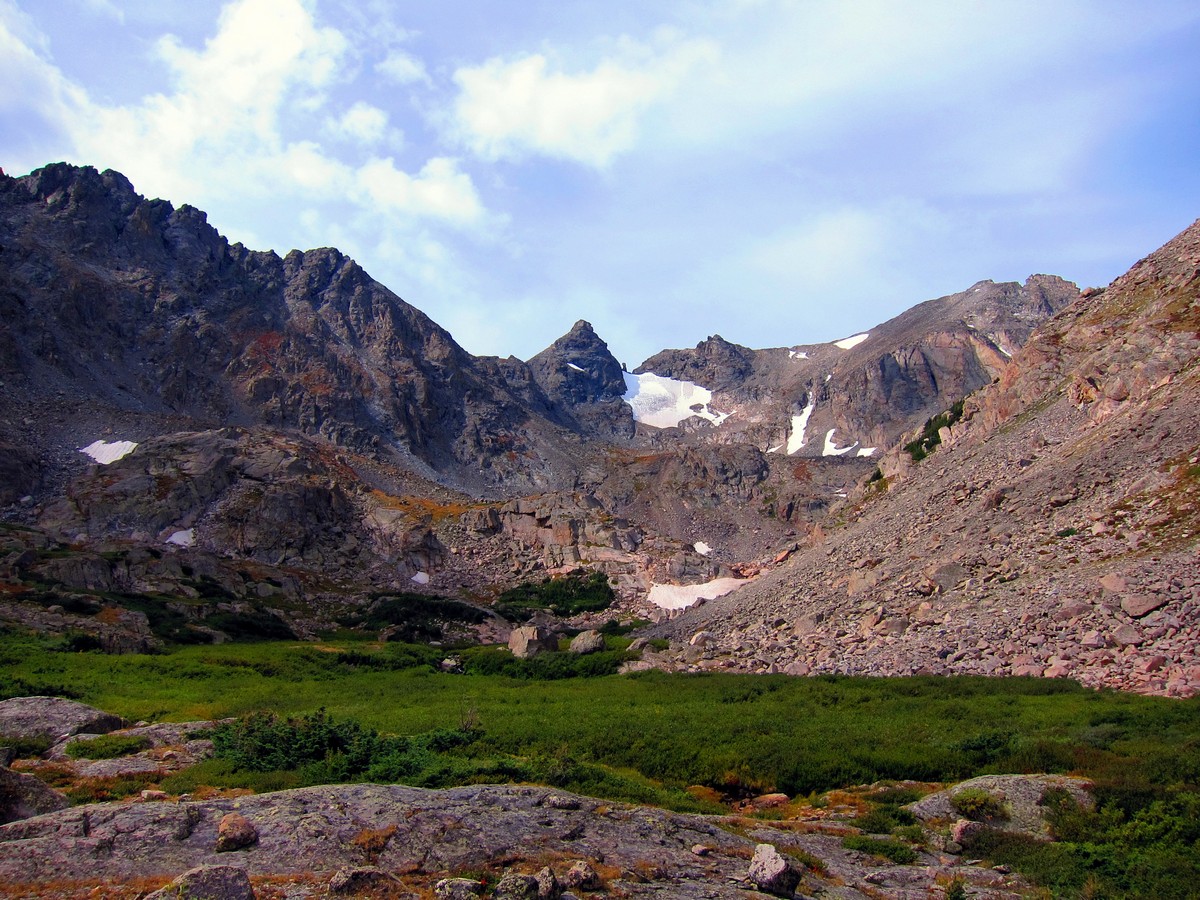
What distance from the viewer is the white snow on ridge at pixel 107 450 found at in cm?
9812

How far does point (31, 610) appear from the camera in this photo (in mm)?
46594

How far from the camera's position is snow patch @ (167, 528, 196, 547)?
84938 millimetres

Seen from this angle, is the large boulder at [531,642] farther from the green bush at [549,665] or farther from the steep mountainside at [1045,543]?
the steep mountainside at [1045,543]

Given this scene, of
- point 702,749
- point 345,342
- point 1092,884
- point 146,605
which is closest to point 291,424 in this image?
point 345,342

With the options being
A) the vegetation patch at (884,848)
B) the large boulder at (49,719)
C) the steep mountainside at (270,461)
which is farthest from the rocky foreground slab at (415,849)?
the steep mountainside at (270,461)

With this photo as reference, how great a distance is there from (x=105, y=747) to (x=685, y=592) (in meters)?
76.1

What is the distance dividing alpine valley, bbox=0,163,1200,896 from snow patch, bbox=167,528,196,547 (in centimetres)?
94

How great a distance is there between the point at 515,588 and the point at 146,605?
42.5 metres

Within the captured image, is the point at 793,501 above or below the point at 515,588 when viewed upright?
above

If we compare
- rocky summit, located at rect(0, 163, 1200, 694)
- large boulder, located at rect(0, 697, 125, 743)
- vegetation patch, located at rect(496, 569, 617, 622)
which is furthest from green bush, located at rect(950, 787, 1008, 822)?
vegetation patch, located at rect(496, 569, 617, 622)

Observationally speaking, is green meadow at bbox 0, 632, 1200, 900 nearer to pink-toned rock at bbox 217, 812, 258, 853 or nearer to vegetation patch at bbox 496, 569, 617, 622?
pink-toned rock at bbox 217, 812, 258, 853

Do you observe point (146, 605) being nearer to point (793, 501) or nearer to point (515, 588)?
point (515, 588)

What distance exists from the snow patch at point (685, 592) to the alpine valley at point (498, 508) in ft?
1.71

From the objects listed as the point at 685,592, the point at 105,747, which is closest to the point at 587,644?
the point at 685,592
